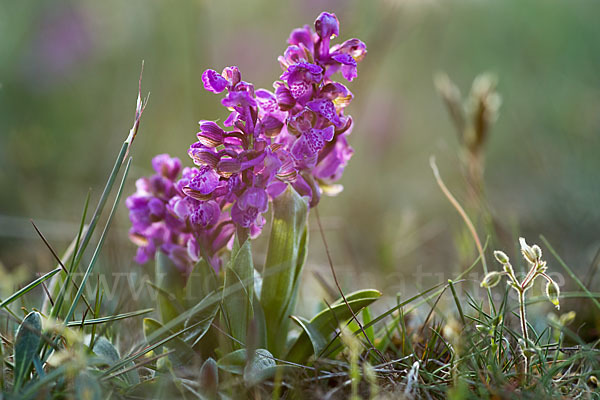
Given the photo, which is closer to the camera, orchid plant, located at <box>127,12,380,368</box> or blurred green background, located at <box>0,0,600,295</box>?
orchid plant, located at <box>127,12,380,368</box>

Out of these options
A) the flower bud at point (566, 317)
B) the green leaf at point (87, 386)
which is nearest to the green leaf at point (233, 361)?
the green leaf at point (87, 386)

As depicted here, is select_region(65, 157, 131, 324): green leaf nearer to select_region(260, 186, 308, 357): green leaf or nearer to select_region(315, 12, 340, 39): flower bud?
select_region(260, 186, 308, 357): green leaf

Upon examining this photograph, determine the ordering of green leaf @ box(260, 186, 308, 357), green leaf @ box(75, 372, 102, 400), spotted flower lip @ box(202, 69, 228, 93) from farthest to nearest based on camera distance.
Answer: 1. green leaf @ box(260, 186, 308, 357)
2. spotted flower lip @ box(202, 69, 228, 93)
3. green leaf @ box(75, 372, 102, 400)

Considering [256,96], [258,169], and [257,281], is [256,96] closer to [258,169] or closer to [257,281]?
[258,169]

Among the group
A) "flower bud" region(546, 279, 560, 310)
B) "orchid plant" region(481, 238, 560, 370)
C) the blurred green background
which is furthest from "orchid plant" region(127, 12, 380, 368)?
the blurred green background

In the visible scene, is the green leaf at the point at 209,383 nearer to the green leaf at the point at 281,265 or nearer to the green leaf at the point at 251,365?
the green leaf at the point at 251,365

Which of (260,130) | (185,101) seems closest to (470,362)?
(260,130)

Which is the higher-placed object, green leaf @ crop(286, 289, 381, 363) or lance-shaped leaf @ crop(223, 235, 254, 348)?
lance-shaped leaf @ crop(223, 235, 254, 348)
